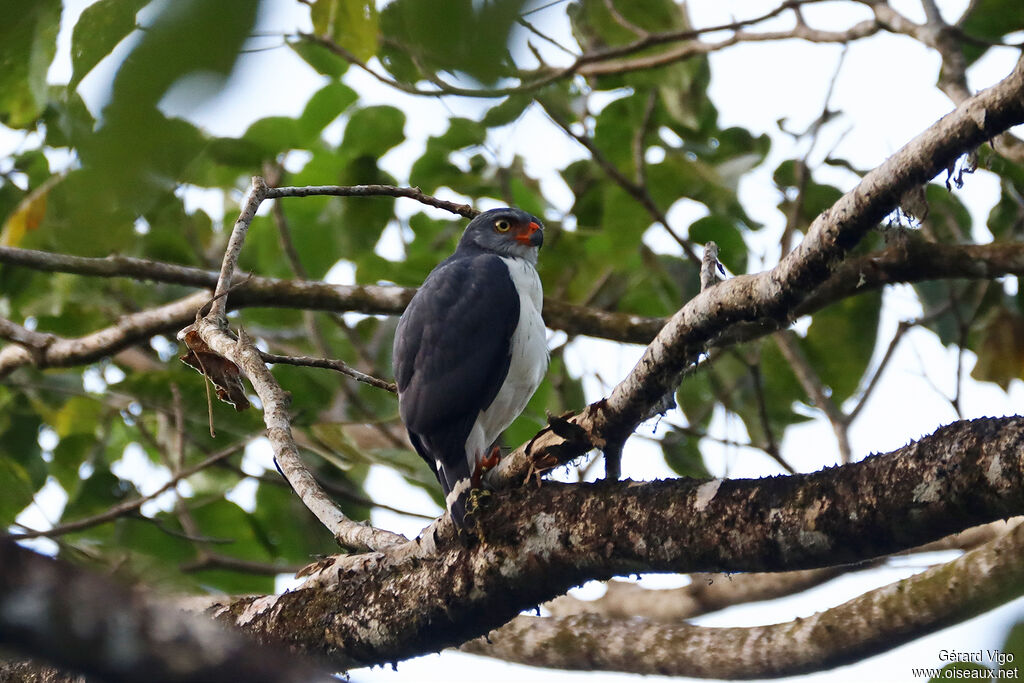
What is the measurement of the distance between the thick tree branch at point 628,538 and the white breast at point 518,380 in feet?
4.96

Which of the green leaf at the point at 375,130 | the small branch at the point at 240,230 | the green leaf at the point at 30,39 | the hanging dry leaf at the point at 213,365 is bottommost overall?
the green leaf at the point at 30,39

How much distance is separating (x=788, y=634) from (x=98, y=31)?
12.9ft

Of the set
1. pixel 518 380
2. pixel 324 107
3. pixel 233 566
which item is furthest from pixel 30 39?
pixel 233 566

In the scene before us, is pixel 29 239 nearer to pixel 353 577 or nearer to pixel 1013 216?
pixel 353 577

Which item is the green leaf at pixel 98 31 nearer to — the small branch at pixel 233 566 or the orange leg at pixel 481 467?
the orange leg at pixel 481 467

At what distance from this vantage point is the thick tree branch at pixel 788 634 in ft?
11.8

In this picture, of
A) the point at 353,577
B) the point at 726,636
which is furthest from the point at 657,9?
the point at 726,636

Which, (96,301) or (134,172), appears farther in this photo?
(96,301)

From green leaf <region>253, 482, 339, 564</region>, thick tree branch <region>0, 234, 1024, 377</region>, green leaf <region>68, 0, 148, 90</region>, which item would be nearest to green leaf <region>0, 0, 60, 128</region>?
green leaf <region>68, 0, 148, 90</region>

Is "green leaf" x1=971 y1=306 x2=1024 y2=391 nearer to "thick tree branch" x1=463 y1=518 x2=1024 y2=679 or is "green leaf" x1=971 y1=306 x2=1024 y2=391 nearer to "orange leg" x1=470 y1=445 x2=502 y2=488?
"thick tree branch" x1=463 y1=518 x2=1024 y2=679

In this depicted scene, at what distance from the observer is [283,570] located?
6145 mm

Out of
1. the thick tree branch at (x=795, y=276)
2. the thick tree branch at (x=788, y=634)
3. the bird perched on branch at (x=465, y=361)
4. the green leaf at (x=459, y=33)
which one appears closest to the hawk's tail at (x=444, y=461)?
the bird perched on branch at (x=465, y=361)

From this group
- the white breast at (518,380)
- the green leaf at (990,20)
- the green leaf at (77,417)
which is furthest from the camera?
the green leaf at (77,417)

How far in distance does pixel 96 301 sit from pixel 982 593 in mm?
5582
